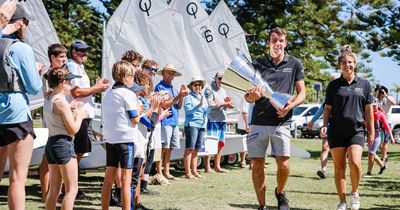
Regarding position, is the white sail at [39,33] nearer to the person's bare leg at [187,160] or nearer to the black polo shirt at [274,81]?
the person's bare leg at [187,160]

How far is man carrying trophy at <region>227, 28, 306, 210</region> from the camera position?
6320 millimetres

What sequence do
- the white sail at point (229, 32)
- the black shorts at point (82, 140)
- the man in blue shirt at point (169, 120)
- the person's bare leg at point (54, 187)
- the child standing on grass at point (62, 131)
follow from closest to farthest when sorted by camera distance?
1. the child standing on grass at point (62, 131)
2. the person's bare leg at point (54, 187)
3. the black shorts at point (82, 140)
4. the man in blue shirt at point (169, 120)
5. the white sail at point (229, 32)

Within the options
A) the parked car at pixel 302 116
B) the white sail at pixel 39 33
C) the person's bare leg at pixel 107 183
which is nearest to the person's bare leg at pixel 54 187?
the person's bare leg at pixel 107 183

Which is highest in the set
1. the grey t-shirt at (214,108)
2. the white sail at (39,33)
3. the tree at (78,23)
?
the tree at (78,23)

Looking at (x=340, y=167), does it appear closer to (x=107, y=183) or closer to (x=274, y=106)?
(x=274, y=106)

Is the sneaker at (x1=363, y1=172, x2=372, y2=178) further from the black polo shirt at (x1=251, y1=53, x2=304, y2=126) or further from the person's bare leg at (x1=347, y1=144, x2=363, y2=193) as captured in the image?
the black polo shirt at (x1=251, y1=53, x2=304, y2=126)

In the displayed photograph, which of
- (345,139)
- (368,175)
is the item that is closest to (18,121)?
(345,139)

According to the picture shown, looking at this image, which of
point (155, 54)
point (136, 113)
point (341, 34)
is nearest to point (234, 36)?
point (155, 54)

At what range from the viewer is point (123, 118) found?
5727 mm

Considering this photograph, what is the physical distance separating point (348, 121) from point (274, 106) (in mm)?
1076

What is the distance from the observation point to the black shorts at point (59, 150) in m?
5.16

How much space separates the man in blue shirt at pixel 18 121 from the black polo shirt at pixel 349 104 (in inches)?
140

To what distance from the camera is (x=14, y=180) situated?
470cm

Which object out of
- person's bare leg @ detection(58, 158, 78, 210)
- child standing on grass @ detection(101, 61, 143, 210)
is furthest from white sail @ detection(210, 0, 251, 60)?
person's bare leg @ detection(58, 158, 78, 210)
